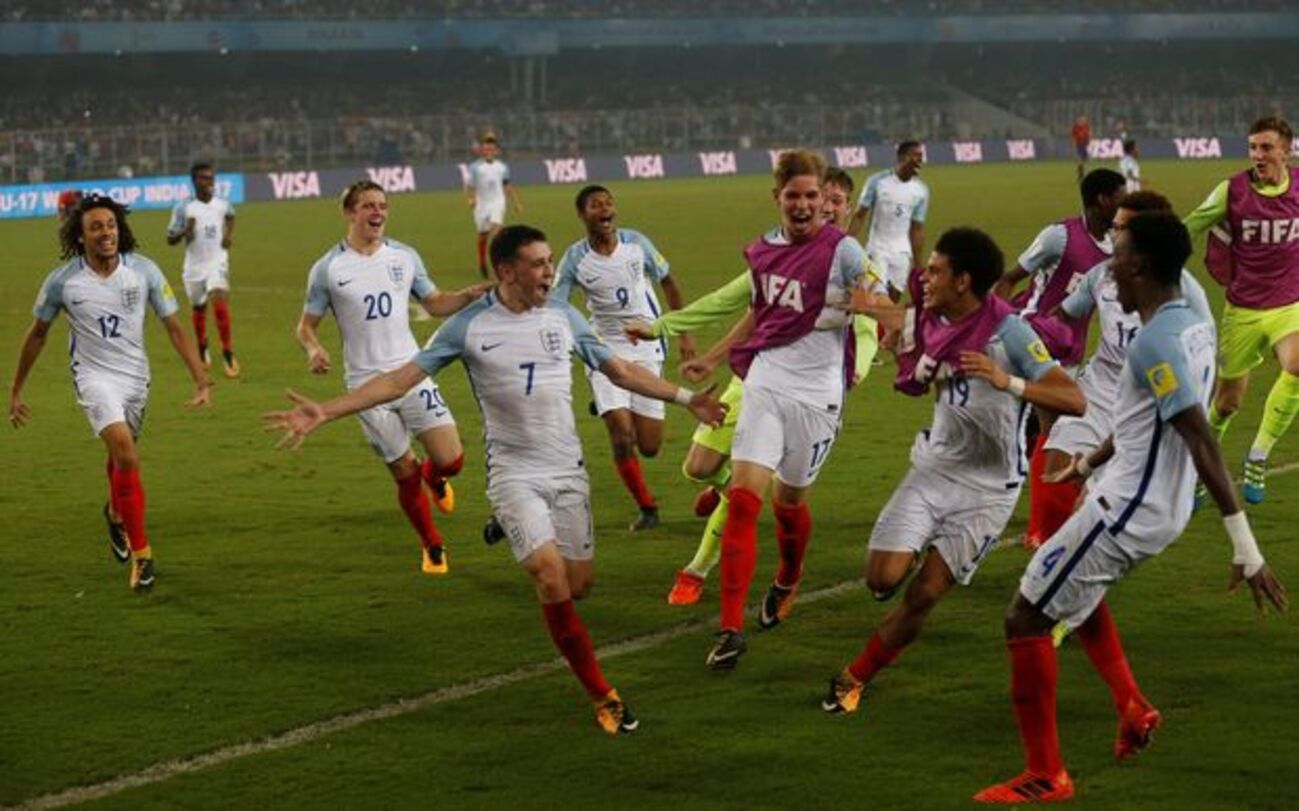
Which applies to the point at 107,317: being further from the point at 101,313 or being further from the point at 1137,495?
the point at 1137,495

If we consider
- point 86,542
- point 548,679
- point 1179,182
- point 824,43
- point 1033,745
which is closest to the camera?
point 1033,745

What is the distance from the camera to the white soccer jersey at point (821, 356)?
433 inches

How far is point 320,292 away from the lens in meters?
13.7

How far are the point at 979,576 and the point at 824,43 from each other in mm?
73505

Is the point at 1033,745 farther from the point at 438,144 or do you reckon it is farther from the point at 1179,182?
the point at 438,144

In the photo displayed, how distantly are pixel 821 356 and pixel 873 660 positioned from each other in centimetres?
207

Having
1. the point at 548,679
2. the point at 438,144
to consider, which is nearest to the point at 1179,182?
the point at 438,144

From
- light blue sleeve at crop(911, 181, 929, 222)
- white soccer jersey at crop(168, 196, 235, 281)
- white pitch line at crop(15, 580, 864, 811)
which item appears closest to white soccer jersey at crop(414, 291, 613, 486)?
white pitch line at crop(15, 580, 864, 811)

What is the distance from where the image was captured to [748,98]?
84625mm

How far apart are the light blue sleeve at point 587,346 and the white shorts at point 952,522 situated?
1.59 meters

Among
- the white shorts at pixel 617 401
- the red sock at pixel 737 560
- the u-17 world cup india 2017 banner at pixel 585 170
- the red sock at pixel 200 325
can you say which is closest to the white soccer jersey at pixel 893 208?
the red sock at pixel 200 325

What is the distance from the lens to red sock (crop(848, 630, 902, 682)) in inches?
377

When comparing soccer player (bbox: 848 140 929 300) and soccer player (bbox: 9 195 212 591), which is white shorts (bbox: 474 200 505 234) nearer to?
soccer player (bbox: 848 140 929 300)

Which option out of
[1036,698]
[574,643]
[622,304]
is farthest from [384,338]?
[1036,698]
